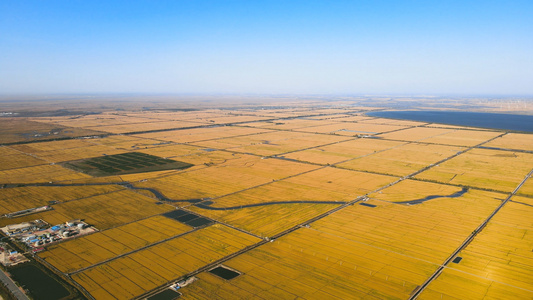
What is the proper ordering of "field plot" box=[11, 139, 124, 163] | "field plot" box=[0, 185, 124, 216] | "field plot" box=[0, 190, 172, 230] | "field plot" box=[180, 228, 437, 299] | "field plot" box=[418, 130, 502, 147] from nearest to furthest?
1. "field plot" box=[180, 228, 437, 299]
2. "field plot" box=[0, 190, 172, 230]
3. "field plot" box=[0, 185, 124, 216]
4. "field plot" box=[11, 139, 124, 163]
5. "field plot" box=[418, 130, 502, 147]

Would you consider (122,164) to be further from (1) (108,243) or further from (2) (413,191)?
(2) (413,191)

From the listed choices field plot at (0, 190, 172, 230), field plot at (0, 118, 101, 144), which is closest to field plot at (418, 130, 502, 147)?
field plot at (0, 190, 172, 230)

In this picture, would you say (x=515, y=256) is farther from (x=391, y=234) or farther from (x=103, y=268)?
(x=103, y=268)

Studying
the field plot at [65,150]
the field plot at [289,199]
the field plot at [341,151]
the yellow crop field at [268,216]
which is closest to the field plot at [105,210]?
the yellow crop field at [268,216]

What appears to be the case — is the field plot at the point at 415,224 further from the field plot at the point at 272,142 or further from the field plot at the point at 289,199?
the field plot at the point at 272,142

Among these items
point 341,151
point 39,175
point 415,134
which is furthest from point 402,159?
point 39,175

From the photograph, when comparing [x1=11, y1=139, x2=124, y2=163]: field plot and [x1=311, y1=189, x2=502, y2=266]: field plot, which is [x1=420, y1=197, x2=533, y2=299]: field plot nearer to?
[x1=311, y1=189, x2=502, y2=266]: field plot
